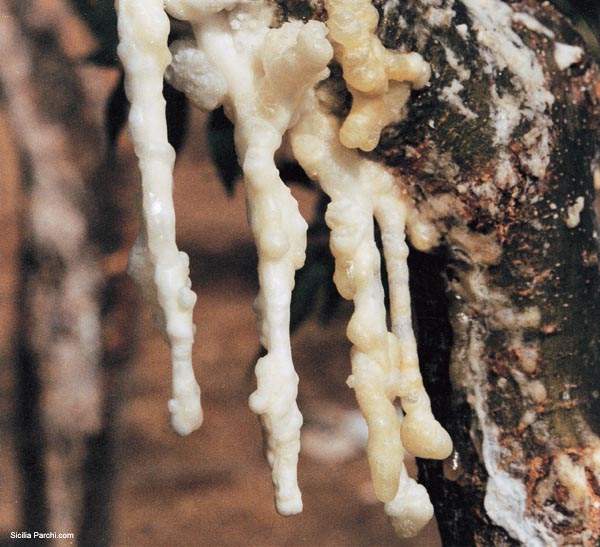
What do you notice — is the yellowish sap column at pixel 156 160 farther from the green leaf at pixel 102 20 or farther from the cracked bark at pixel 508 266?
the green leaf at pixel 102 20

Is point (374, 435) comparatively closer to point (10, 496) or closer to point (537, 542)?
point (537, 542)

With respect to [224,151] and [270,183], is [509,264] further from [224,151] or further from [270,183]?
[224,151]

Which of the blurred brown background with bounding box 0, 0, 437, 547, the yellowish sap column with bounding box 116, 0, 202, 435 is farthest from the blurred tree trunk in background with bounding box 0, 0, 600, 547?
the blurred brown background with bounding box 0, 0, 437, 547

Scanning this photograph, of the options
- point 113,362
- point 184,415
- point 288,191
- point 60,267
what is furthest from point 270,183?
point 113,362

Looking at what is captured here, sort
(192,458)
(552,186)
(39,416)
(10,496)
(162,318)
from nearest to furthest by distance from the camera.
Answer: (162,318)
(552,186)
(39,416)
(10,496)
(192,458)

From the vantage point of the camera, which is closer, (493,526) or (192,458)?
(493,526)

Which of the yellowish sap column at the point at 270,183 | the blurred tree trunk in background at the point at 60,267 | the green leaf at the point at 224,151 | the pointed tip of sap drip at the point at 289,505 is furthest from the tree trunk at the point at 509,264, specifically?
the blurred tree trunk in background at the point at 60,267

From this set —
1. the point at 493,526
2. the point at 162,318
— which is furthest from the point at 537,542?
the point at 162,318

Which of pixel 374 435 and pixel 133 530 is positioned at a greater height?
pixel 374 435

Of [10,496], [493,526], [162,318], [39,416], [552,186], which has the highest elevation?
[552,186]
